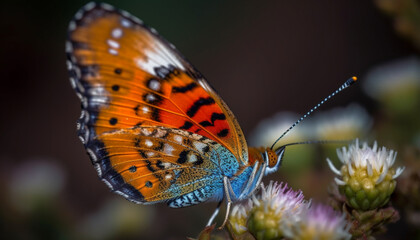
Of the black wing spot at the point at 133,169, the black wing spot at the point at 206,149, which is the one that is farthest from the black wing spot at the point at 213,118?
the black wing spot at the point at 133,169

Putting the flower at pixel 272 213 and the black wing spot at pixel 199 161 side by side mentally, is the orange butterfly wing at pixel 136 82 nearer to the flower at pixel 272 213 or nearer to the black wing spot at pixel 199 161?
the black wing spot at pixel 199 161

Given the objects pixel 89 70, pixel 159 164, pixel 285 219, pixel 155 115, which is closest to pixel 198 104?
pixel 155 115

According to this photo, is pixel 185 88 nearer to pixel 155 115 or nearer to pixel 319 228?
pixel 155 115

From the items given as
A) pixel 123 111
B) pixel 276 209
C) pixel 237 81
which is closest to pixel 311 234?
pixel 276 209

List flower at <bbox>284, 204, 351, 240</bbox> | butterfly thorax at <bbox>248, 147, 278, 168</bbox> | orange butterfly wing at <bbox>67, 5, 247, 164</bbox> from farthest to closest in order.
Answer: butterfly thorax at <bbox>248, 147, 278, 168</bbox>, orange butterfly wing at <bbox>67, 5, 247, 164</bbox>, flower at <bbox>284, 204, 351, 240</bbox>

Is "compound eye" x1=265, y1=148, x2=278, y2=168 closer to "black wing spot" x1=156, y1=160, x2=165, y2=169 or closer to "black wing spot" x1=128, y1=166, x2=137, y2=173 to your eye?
"black wing spot" x1=156, y1=160, x2=165, y2=169

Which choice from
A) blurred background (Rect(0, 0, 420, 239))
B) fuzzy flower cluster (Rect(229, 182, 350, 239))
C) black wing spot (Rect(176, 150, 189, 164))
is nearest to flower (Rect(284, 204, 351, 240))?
fuzzy flower cluster (Rect(229, 182, 350, 239))

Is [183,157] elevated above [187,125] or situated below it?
below
